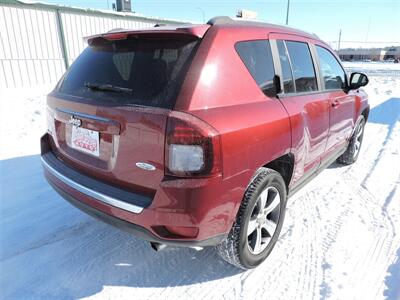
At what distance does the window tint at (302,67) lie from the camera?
279 centimetres

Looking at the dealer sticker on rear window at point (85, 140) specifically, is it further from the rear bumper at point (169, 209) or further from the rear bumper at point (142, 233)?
the rear bumper at point (142, 233)

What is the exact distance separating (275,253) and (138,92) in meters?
1.84

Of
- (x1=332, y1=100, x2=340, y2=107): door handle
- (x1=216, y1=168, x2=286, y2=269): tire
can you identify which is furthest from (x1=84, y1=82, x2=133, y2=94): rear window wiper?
(x1=332, y1=100, x2=340, y2=107): door handle

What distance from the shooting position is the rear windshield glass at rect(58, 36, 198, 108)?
1.90m

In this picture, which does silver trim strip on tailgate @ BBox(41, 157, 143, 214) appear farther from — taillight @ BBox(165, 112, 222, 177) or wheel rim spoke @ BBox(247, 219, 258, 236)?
wheel rim spoke @ BBox(247, 219, 258, 236)

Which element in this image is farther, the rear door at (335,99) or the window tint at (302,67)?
the rear door at (335,99)

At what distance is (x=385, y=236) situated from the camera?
2.93 m

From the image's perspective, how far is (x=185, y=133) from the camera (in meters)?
1.74

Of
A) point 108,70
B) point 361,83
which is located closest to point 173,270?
point 108,70

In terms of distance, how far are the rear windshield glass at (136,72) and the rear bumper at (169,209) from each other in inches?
21.2

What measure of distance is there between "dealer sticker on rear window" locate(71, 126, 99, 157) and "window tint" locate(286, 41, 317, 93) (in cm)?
182

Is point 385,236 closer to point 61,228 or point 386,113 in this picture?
point 61,228

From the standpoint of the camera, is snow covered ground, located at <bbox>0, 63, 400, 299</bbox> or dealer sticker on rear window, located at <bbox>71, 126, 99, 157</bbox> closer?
dealer sticker on rear window, located at <bbox>71, 126, 99, 157</bbox>

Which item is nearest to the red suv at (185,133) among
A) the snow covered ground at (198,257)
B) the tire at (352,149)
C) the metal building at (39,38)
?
the snow covered ground at (198,257)
